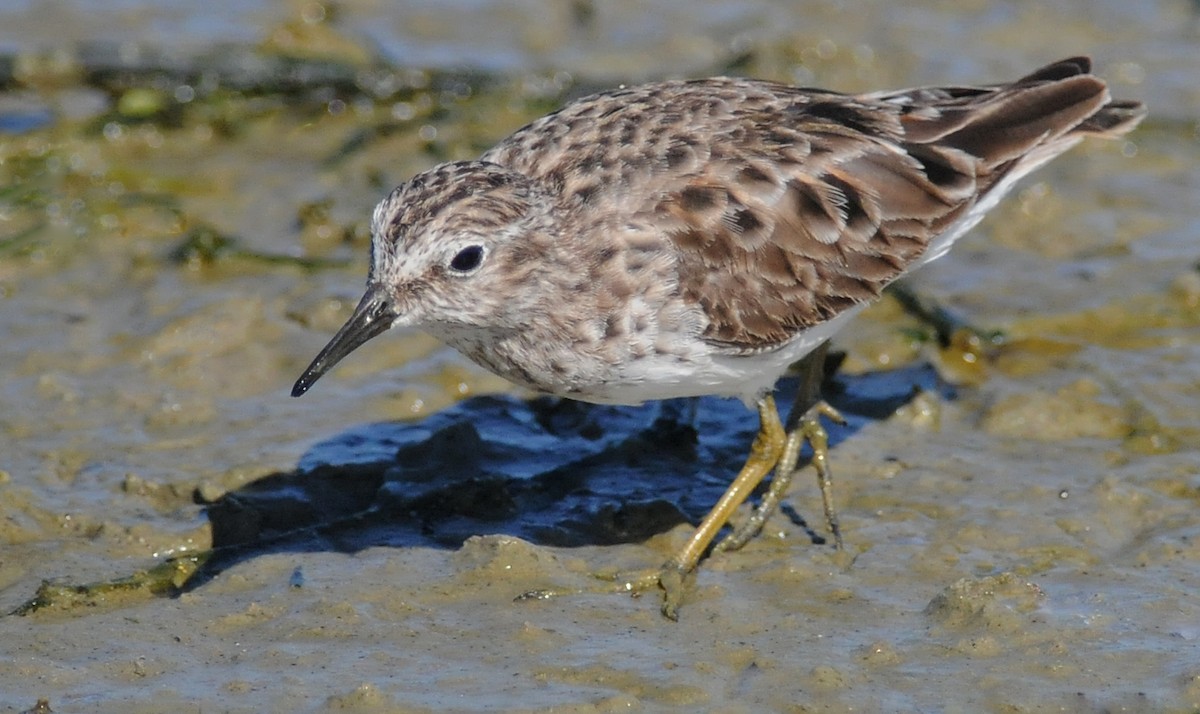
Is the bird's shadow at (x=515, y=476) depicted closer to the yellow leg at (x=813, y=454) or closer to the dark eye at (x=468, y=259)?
the yellow leg at (x=813, y=454)

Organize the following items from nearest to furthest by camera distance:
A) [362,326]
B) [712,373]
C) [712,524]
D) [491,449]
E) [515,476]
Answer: [362,326], [712,373], [712,524], [515,476], [491,449]

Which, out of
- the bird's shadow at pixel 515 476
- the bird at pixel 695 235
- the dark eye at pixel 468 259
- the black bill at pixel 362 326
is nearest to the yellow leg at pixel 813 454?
the bird at pixel 695 235

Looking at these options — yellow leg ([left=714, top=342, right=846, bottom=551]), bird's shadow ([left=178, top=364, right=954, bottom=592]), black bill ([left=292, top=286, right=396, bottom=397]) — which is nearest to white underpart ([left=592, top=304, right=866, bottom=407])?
yellow leg ([left=714, top=342, right=846, bottom=551])

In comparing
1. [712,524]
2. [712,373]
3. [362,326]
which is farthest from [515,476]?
[362,326]

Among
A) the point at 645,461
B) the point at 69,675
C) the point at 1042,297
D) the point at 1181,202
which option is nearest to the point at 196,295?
the point at 645,461

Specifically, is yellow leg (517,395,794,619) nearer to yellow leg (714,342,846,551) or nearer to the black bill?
yellow leg (714,342,846,551)

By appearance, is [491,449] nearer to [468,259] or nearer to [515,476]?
[515,476]

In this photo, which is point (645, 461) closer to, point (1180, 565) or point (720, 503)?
point (720, 503)
